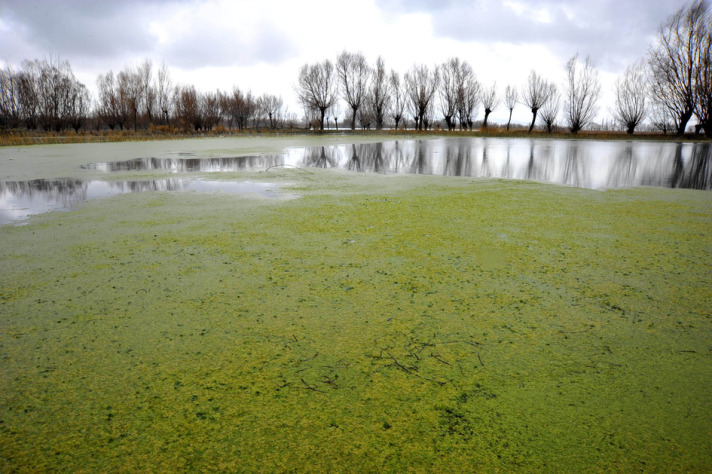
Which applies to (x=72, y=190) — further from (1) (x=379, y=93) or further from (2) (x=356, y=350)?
(1) (x=379, y=93)

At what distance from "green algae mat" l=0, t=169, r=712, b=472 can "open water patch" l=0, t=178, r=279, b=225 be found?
1118mm

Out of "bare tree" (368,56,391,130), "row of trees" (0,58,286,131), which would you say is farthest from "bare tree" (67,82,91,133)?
"bare tree" (368,56,391,130)

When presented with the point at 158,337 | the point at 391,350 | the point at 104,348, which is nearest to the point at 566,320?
the point at 391,350

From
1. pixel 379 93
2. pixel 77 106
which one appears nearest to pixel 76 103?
pixel 77 106

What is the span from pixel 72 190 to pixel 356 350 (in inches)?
201

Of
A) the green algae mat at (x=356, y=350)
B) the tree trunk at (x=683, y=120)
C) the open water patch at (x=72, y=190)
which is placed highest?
the tree trunk at (x=683, y=120)

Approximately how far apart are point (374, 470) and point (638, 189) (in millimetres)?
5448

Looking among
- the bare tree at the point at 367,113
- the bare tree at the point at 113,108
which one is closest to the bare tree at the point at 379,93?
the bare tree at the point at 367,113

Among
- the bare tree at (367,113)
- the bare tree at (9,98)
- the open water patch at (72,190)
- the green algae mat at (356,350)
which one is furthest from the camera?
the bare tree at (367,113)

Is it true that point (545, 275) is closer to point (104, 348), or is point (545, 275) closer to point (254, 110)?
point (104, 348)

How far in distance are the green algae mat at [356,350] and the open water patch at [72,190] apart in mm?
1118

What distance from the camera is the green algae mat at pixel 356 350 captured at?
3.20ft

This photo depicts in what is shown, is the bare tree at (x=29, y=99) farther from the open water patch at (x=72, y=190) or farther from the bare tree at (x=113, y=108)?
the open water patch at (x=72, y=190)

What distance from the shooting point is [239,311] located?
1.70 m
